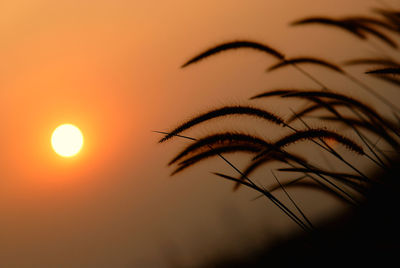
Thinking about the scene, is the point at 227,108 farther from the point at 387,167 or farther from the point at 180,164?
the point at 387,167

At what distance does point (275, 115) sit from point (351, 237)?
258 millimetres

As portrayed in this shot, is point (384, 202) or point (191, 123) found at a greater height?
point (191, 123)

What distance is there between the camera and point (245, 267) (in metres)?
1.96

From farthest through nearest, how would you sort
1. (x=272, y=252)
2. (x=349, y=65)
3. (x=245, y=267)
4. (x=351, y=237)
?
1. (x=245, y=267)
2. (x=272, y=252)
3. (x=349, y=65)
4. (x=351, y=237)

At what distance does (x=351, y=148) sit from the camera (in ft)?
2.35

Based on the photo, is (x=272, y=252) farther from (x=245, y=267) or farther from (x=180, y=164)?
(x=180, y=164)

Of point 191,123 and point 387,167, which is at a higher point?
point 191,123

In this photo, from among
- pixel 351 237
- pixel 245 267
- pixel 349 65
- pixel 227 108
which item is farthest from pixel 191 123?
pixel 245 267

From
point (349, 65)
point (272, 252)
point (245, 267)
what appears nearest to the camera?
point (349, 65)

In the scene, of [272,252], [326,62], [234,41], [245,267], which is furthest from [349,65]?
[245,267]

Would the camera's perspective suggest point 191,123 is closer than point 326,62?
Yes

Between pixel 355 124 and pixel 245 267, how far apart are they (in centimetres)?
138

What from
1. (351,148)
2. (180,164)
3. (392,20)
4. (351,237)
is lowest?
(351,237)

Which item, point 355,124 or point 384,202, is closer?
point 384,202
